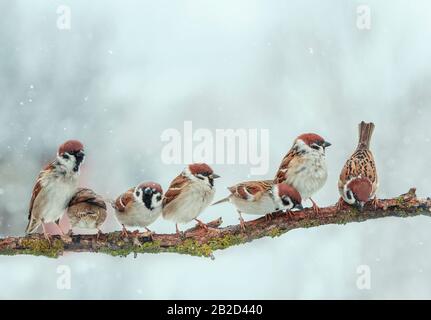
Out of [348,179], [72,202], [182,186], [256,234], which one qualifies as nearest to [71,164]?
[72,202]

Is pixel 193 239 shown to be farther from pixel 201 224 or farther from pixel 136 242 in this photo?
pixel 136 242

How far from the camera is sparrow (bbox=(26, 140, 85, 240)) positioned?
4.07m

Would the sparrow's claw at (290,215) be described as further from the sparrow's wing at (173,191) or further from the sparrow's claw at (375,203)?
the sparrow's wing at (173,191)

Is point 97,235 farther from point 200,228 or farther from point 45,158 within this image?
point 45,158

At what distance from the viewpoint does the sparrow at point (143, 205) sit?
403 centimetres

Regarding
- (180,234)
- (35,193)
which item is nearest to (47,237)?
(35,193)

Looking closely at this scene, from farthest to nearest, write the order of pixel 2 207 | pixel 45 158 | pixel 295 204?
pixel 45 158 → pixel 2 207 → pixel 295 204

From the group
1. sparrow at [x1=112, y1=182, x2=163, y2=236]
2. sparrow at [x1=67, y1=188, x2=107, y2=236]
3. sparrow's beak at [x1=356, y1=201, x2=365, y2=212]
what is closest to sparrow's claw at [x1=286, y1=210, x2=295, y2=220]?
sparrow's beak at [x1=356, y1=201, x2=365, y2=212]

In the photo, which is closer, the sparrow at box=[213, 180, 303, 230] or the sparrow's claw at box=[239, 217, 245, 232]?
the sparrow at box=[213, 180, 303, 230]

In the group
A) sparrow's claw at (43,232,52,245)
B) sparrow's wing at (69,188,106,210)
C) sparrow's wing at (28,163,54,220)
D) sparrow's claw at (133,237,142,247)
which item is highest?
sparrow's wing at (28,163,54,220)

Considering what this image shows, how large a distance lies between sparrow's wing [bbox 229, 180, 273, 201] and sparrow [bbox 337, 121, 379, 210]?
0.45m

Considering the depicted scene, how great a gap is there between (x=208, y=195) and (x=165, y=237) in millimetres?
354

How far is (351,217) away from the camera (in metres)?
4.26

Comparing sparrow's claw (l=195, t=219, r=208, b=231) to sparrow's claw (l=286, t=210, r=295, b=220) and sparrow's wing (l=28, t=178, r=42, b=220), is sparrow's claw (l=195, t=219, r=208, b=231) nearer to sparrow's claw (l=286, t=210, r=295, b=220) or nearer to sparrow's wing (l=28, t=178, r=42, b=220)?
sparrow's claw (l=286, t=210, r=295, b=220)
